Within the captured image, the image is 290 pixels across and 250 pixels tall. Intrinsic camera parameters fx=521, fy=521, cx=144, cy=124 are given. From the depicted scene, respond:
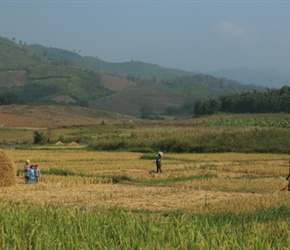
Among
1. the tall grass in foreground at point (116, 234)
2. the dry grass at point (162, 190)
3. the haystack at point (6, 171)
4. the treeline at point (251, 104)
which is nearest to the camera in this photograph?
the tall grass in foreground at point (116, 234)

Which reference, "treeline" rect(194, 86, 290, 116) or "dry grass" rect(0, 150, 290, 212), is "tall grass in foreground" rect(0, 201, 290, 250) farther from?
"treeline" rect(194, 86, 290, 116)

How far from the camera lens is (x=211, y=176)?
26.6 m

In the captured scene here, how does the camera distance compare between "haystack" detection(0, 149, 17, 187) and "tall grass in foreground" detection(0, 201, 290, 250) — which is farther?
"haystack" detection(0, 149, 17, 187)

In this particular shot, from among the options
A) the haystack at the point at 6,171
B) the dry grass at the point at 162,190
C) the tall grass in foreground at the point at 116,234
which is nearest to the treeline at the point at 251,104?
the dry grass at the point at 162,190

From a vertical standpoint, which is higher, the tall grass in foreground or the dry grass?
the tall grass in foreground

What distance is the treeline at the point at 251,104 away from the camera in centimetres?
11425

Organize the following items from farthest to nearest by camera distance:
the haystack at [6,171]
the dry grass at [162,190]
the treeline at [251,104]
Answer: the treeline at [251,104]
the haystack at [6,171]
the dry grass at [162,190]

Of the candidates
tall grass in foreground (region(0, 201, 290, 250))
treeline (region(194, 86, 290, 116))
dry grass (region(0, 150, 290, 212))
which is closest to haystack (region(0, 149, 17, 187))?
dry grass (region(0, 150, 290, 212))

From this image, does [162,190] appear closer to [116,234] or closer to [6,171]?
[6,171]

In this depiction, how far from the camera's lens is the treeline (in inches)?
4498

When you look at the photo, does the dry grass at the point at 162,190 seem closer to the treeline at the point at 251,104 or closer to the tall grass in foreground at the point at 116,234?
the tall grass in foreground at the point at 116,234

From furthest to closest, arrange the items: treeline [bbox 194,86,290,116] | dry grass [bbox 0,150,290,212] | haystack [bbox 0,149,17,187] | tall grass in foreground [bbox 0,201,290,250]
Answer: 1. treeline [bbox 194,86,290,116]
2. haystack [bbox 0,149,17,187]
3. dry grass [bbox 0,150,290,212]
4. tall grass in foreground [bbox 0,201,290,250]

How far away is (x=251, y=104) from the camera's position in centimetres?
12025


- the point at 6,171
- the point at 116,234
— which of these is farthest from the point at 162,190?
the point at 116,234
